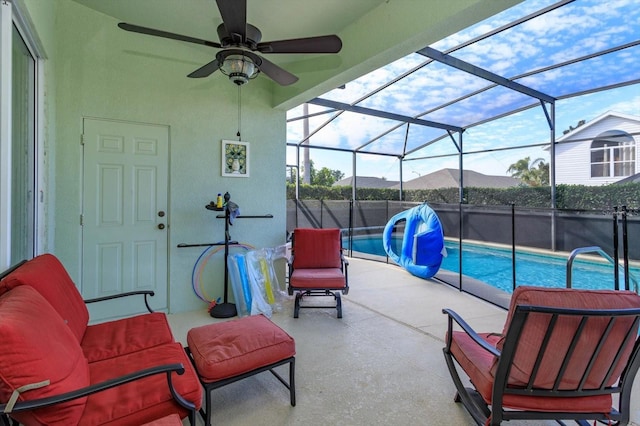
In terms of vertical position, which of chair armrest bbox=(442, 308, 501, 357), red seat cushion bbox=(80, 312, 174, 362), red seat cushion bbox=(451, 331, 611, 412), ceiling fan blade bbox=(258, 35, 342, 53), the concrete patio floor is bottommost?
the concrete patio floor

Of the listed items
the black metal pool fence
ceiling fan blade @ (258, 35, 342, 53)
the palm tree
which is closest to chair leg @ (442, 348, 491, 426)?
ceiling fan blade @ (258, 35, 342, 53)

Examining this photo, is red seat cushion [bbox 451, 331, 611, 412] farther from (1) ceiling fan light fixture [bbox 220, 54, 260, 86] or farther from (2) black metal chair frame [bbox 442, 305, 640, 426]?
(1) ceiling fan light fixture [bbox 220, 54, 260, 86]

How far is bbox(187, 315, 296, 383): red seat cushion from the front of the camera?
1.91m

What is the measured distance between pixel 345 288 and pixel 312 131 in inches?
220

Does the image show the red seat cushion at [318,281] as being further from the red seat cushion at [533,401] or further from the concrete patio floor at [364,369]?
the red seat cushion at [533,401]

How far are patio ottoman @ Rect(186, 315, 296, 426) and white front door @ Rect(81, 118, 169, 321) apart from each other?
181 centimetres

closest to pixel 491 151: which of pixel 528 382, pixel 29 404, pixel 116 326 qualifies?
pixel 528 382

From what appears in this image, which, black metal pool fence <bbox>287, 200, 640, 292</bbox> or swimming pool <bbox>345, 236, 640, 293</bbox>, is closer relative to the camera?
swimming pool <bbox>345, 236, 640, 293</bbox>

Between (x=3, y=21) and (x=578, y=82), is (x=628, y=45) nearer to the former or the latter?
(x=578, y=82)

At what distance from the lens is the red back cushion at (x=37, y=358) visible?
3.72ft

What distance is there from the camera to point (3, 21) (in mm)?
1771

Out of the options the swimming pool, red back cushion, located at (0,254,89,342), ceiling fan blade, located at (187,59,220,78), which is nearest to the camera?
red back cushion, located at (0,254,89,342)

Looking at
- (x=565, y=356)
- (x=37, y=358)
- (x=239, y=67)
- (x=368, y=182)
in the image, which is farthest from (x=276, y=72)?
(x=368, y=182)

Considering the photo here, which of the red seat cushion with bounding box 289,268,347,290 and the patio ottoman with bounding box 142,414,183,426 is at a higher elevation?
the red seat cushion with bounding box 289,268,347,290
